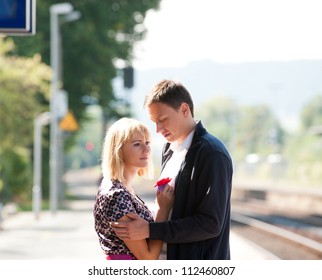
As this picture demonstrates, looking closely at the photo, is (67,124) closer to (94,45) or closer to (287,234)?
(287,234)

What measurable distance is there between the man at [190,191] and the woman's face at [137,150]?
0.08m

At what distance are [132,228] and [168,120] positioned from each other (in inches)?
18.2

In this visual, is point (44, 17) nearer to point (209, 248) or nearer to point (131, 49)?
point (131, 49)

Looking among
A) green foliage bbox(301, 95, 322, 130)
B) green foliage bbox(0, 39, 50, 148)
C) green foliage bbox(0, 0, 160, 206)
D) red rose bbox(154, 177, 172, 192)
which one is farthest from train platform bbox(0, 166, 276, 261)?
green foliage bbox(301, 95, 322, 130)

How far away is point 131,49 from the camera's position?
47938 millimetres

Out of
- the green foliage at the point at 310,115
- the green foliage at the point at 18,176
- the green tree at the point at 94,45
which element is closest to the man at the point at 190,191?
the green foliage at the point at 18,176

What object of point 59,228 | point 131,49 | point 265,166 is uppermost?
point 131,49

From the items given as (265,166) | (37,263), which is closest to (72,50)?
(37,263)

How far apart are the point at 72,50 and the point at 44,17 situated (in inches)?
72.2

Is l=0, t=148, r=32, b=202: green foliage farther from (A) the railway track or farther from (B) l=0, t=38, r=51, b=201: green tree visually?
(A) the railway track

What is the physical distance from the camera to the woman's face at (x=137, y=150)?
4219 mm

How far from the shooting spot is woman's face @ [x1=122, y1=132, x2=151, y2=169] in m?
4.22

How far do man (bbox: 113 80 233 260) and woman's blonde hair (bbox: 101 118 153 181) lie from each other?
8cm

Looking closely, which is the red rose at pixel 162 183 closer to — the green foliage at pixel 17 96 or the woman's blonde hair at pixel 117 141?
the woman's blonde hair at pixel 117 141
